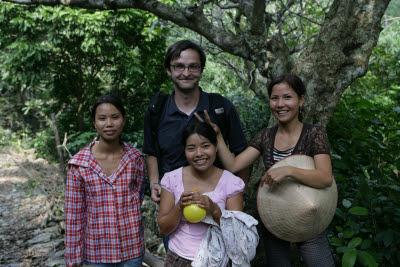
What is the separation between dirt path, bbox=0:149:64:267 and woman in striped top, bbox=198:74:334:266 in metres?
2.80

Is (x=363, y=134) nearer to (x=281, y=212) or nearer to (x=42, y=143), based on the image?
(x=281, y=212)

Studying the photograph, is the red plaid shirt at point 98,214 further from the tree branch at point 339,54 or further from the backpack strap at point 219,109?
the tree branch at point 339,54

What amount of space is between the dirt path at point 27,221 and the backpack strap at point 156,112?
246 cm

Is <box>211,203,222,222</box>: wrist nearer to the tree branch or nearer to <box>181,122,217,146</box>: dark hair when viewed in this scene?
<box>181,122,217,146</box>: dark hair

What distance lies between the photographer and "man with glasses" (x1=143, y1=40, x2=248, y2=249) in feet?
6.90

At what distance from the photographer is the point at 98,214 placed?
2.06 meters

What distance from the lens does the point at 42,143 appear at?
9625mm

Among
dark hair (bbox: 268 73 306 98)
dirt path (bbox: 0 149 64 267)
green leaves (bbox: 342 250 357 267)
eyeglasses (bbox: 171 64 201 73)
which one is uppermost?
eyeglasses (bbox: 171 64 201 73)

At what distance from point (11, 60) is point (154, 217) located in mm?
4478

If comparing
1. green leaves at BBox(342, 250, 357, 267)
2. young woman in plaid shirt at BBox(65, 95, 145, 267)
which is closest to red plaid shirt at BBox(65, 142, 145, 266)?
young woman in plaid shirt at BBox(65, 95, 145, 267)

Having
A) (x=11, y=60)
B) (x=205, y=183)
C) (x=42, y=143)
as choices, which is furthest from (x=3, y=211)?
(x=205, y=183)

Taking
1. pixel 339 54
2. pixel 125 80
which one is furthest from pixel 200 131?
pixel 125 80

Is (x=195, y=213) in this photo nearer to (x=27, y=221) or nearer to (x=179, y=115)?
(x=179, y=115)

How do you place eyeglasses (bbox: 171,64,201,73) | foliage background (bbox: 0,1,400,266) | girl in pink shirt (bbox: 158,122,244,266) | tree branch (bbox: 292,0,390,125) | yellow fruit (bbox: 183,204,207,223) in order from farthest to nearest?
foliage background (bbox: 0,1,400,266)
tree branch (bbox: 292,0,390,125)
eyeglasses (bbox: 171,64,201,73)
girl in pink shirt (bbox: 158,122,244,266)
yellow fruit (bbox: 183,204,207,223)
